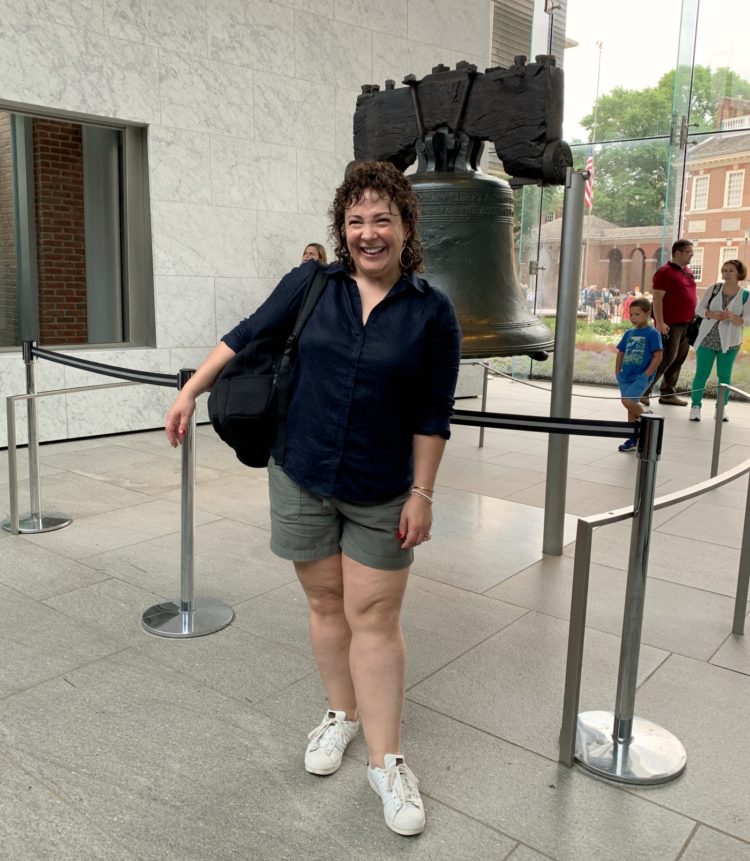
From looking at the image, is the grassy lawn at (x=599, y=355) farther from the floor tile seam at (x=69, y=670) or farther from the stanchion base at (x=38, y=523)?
the floor tile seam at (x=69, y=670)

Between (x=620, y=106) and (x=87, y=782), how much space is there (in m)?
11.3

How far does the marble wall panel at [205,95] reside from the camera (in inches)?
291

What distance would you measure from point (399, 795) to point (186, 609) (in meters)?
1.59

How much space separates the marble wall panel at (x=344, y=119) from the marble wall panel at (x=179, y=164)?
5.13 feet

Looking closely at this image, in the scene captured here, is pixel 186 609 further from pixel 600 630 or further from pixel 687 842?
pixel 687 842

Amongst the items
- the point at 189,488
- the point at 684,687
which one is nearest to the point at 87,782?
the point at 189,488

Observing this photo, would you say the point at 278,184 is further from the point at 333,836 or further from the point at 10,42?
the point at 333,836

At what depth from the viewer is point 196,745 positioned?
2.65 m

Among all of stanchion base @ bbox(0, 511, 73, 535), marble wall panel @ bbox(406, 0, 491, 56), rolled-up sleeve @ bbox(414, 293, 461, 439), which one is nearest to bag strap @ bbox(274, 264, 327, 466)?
rolled-up sleeve @ bbox(414, 293, 461, 439)

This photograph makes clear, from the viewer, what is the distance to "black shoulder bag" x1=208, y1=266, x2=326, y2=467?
7.23ft

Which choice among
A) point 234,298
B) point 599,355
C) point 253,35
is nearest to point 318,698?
point 234,298

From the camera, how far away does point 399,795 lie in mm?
2270

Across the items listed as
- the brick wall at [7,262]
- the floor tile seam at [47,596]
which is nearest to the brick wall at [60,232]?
the brick wall at [7,262]

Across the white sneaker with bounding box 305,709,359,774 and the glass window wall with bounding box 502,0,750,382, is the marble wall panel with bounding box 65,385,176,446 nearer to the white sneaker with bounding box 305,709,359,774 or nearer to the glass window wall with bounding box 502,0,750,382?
the white sneaker with bounding box 305,709,359,774
